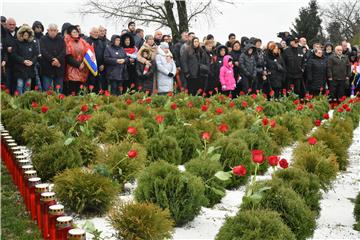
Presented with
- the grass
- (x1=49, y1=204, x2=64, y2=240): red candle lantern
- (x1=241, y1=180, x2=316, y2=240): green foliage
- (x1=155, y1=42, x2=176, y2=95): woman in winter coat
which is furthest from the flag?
(x1=49, y1=204, x2=64, y2=240): red candle lantern

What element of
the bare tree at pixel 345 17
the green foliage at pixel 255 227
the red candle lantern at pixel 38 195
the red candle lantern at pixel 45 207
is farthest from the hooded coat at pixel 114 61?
the bare tree at pixel 345 17

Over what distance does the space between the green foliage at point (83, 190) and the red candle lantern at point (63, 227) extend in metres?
0.98

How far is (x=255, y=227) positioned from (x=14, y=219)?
80.4 inches

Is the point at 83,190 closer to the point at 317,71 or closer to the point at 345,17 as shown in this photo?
the point at 317,71

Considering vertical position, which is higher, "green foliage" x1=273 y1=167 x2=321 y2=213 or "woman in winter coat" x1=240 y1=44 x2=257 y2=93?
"woman in winter coat" x1=240 y1=44 x2=257 y2=93

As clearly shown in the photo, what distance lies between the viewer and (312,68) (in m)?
14.7

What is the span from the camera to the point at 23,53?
10.4 metres

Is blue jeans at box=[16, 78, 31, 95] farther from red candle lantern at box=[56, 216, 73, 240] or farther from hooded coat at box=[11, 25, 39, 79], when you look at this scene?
red candle lantern at box=[56, 216, 73, 240]

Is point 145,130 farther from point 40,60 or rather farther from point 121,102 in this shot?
point 40,60

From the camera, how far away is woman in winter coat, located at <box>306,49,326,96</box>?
14664 millimetres

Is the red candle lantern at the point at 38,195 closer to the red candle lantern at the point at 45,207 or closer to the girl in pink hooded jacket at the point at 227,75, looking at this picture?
the red candle lantern at the point at 45,207

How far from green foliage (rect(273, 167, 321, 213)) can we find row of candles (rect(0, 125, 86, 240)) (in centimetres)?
184

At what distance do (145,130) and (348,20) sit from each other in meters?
50.2

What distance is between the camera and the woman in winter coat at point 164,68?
11594 millimetres
